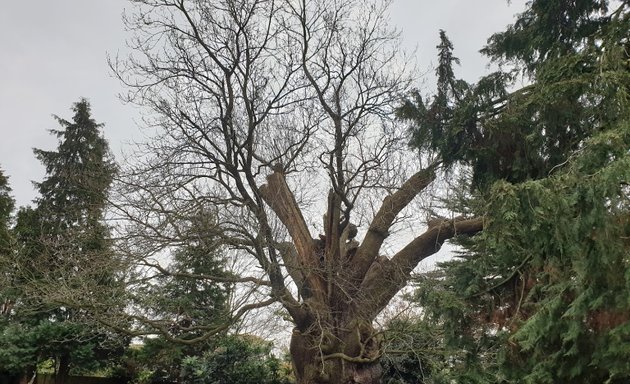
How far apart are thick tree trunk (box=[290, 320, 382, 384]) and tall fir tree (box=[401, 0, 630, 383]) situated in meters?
1.63

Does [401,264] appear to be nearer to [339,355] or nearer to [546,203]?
[339,355]

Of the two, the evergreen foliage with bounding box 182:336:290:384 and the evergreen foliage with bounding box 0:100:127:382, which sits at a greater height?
the evergreen foliage with bounding box 0:100:127:382

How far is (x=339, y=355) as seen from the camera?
25.5 feet

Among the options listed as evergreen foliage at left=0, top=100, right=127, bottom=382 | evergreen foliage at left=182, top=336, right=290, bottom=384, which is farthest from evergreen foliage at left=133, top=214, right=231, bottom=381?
evergreen foliage at left=0, top=100, right=127, bottom=382

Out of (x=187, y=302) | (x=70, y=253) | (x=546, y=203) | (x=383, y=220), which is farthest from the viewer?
(x=187, y=302)

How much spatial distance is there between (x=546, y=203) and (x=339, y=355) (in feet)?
16.7


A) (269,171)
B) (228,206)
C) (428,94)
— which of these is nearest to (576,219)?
(428,94)

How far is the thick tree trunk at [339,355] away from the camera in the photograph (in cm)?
787

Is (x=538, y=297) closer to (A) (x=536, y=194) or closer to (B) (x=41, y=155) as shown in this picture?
(A) (x=536, y=194)

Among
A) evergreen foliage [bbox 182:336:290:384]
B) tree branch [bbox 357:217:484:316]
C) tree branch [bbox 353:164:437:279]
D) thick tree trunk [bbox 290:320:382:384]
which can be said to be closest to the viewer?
thick tree trunk [bbox 290:320:382:384]

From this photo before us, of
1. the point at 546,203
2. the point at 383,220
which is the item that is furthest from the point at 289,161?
the point at 546,203

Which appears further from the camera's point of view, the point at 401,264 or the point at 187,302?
the point at 187,302

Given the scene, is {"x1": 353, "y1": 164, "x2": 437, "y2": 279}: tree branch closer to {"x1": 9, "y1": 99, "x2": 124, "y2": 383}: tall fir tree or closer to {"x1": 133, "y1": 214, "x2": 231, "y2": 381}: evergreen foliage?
{"x1": 133, "y1": 214, "x2": 231, "y2": 381}: evergreen foliage

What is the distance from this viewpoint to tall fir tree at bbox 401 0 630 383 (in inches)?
137
